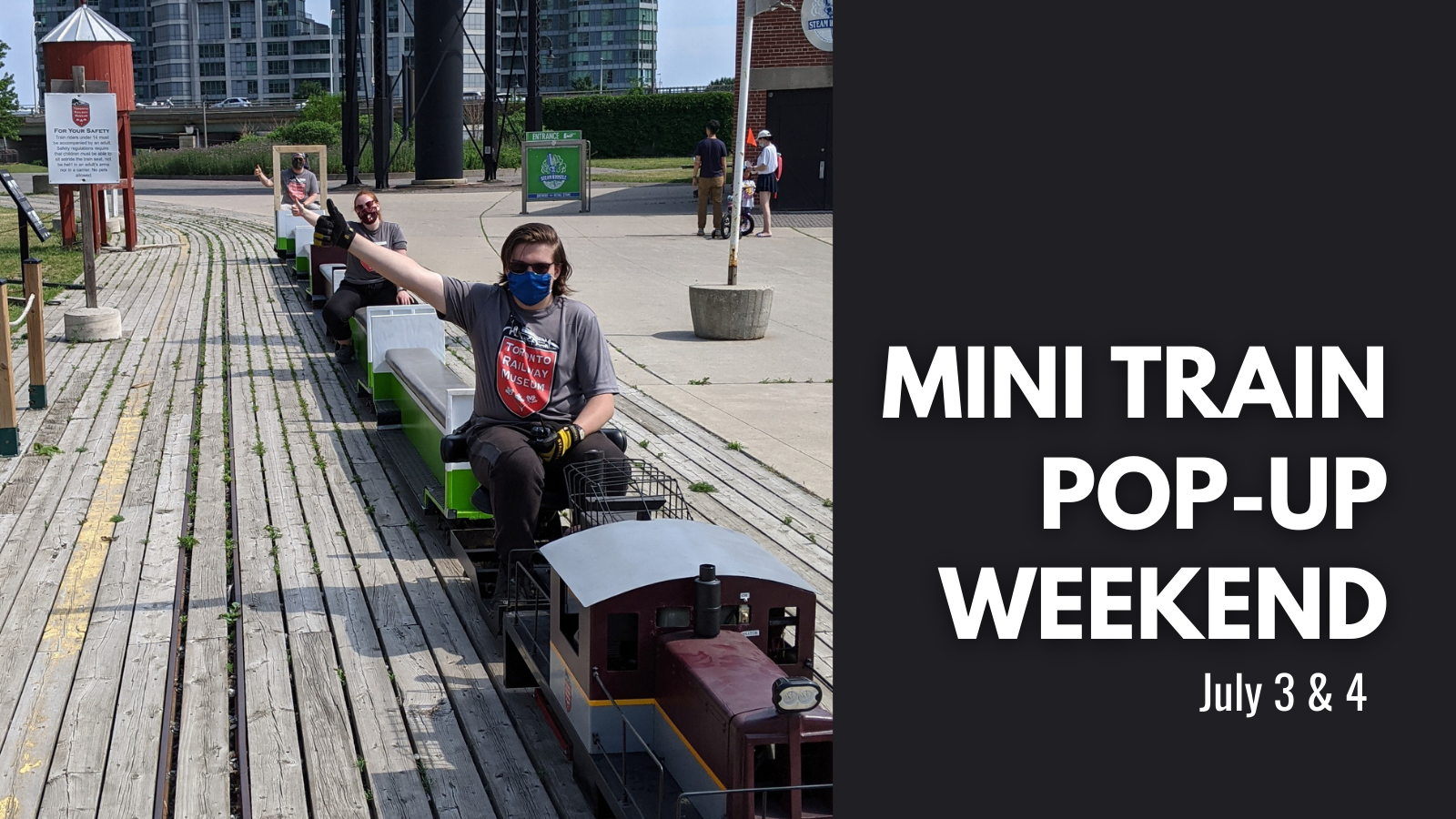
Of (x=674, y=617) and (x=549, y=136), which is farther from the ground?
(x=549, y=136)

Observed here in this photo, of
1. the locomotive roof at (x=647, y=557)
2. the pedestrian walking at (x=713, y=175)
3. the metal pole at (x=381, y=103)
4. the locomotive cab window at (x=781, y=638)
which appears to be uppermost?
the metal pole at (x=381, y=103)

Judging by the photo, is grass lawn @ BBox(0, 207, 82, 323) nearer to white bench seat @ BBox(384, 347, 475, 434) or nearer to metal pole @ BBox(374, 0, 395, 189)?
white bench seat @ BBox(384, 347, 475, 434)

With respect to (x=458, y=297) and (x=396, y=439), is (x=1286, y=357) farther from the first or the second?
(x=396, y=439)

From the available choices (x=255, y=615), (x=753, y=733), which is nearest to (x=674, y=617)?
(x=753, y=733)

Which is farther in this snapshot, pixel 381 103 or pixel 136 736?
pixel 381 103

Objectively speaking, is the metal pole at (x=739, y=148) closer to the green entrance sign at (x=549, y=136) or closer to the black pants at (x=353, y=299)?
the black pants at (x=353, y=299)

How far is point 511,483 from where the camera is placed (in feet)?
16.6

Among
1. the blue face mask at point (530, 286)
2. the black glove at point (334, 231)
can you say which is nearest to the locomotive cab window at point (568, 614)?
Answer: the blue face mask at point (530, 286)

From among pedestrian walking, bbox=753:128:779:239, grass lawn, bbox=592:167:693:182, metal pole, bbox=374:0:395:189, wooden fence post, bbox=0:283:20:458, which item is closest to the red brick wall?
pedestrian walking, bbox=753:128:779:239

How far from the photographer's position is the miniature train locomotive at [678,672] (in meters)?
3.20

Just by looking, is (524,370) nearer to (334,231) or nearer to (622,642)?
(334,231)

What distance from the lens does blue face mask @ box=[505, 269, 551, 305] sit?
207 inches

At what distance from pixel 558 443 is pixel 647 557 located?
1.36 metres

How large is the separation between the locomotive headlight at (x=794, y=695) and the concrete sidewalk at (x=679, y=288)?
14.6 ft
